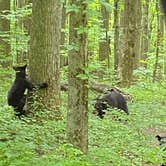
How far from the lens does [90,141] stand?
8148 millimetres

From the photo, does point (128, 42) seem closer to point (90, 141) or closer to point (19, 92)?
point (19, 92)

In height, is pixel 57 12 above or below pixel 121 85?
above

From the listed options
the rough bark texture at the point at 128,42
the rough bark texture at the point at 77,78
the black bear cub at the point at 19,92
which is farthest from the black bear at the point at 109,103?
the rough bark texture at the point at 128,42

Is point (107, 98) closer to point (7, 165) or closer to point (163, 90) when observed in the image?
point (163, 90)

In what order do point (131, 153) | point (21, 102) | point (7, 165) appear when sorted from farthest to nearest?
point (21, 102), point (131, 153), point (7, 165)

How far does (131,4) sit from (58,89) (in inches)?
366

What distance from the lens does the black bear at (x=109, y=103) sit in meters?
11.7

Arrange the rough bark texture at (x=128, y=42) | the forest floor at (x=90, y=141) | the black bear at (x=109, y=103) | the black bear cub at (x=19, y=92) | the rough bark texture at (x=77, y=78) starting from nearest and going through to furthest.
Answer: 1. the forest floor at (x=90, y=141)
2. the rough bark texture at (x=77, y=78)
3. the black bear cub at (x=19, y=92)
4. the black bear at (x=109, y=103)
5. the rough bark texture at (x=128, y=42)

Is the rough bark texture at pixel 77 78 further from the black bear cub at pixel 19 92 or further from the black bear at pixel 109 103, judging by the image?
the black bear at pixel 109 103

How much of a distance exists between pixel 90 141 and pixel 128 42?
33.4 ft

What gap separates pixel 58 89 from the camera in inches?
375

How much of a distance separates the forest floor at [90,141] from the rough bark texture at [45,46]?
2.22 ft

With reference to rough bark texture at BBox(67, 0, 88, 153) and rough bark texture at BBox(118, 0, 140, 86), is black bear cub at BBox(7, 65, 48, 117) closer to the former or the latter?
rough bark texture at BBox(67, 0, 88, 153)

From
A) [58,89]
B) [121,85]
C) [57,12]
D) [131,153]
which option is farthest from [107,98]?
[121,85]
